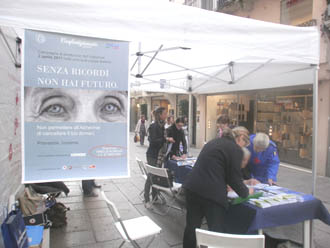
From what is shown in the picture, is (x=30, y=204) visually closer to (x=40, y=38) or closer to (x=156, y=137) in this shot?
(x=40, y=38)

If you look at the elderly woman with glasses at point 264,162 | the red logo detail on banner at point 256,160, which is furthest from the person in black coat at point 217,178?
the red logo detail on banner at point 256,160

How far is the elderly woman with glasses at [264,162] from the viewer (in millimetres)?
3123

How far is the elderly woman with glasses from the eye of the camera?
312 cm

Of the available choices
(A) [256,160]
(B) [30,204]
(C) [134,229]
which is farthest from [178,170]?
(B) [30,204]

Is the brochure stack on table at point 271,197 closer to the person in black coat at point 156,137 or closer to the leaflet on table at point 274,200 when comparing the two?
the leaflet on table at point 274,200

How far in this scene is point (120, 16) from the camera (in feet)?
7.57

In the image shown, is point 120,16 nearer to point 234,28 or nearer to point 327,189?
point 234,28

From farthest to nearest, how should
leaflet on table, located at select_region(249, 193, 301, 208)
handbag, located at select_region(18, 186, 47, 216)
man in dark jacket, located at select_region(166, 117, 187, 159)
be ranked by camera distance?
man in dark jacket, located at select_region(166, 117, 187, 159) < handbag, located at select_region(18, 186, 47, 216) < leaflet on table, located at select_region(249, 193, 301, 208)

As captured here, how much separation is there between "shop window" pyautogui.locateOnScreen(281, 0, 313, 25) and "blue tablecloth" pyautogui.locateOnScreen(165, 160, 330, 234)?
6692 mm

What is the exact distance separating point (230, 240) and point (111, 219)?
261 cm

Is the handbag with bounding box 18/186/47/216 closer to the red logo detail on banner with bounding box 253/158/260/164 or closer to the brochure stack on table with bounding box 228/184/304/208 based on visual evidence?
the brochure stack on table with bounding box 228/184/304/208

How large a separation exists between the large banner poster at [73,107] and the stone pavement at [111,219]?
157 cm

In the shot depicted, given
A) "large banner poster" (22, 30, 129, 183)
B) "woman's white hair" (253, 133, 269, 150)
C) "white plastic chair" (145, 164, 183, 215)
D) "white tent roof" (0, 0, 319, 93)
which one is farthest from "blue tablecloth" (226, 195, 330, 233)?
"white tent roof" (0, 0, 319, 93)

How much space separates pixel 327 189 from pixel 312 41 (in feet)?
12.4
